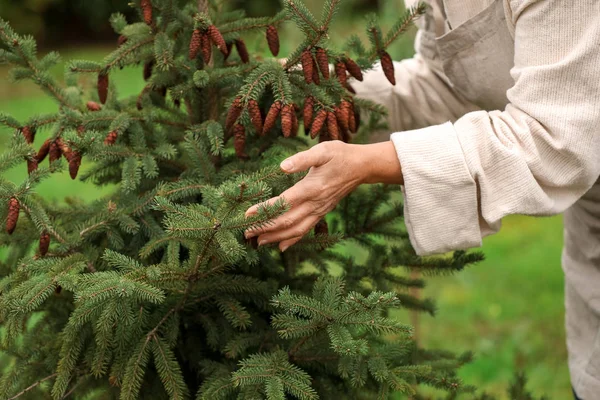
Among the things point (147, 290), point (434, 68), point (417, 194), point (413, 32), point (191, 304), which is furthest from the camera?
point (413, 32)

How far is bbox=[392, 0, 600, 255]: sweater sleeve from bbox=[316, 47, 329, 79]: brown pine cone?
25 cm

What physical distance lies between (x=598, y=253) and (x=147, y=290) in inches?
56.4

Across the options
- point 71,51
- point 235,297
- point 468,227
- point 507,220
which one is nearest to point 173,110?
point 235,297

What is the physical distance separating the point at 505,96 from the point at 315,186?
2.56ft

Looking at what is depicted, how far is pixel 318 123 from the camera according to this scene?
5.79ft

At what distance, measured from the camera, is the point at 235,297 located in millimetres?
1922

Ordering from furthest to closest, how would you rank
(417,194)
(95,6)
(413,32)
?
(95,6)
(413,32)
(417,194)

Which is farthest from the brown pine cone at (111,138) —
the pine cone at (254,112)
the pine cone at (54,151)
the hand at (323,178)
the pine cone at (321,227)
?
the pine cone at (321,227)

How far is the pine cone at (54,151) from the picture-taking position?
1.82 metres

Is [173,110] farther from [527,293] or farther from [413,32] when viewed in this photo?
[527,293]

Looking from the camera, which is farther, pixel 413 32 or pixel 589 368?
pixel 413 32

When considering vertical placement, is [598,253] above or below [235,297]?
below

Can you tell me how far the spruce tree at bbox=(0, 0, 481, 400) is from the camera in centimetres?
156

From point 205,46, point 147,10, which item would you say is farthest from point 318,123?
point 147,10
